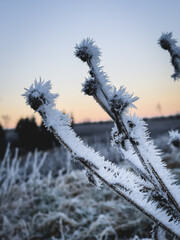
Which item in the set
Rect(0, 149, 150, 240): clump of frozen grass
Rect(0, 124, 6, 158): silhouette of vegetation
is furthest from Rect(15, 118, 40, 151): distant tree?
Rect(0, 149, 150, 240): clump of frozen grass

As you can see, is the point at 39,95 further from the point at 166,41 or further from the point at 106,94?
the point at 166,41

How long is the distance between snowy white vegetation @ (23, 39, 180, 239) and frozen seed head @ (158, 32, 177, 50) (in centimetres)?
23

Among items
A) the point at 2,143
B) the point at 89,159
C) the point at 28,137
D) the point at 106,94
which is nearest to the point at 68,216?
the point at 89,159

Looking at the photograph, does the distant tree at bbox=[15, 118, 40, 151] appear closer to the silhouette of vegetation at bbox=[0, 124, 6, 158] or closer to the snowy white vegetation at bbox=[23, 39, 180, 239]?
the silhouette of vegetation at bbox=[0, 124, 6, 158]

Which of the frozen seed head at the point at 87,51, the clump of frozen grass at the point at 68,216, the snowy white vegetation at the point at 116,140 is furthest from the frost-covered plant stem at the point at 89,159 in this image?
the clump of frozen grass at the point at 68,216

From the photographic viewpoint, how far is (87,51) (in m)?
0.53

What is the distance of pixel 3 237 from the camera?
264 cm

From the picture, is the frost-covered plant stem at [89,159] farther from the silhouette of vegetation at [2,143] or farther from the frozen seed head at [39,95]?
the silhouette of vegetation at [2,143]

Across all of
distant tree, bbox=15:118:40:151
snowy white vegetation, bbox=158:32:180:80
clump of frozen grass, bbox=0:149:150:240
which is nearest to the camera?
snowy white vegetation, bbox=158:32:180:80

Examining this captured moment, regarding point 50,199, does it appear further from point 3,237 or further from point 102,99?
point 102,99

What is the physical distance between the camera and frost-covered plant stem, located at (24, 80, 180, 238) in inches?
18.5

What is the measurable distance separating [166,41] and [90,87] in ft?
1.01

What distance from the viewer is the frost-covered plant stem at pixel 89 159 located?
0.47 m

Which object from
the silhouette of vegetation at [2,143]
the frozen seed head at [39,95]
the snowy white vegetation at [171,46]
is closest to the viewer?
the frozen seed head at [39,95]
